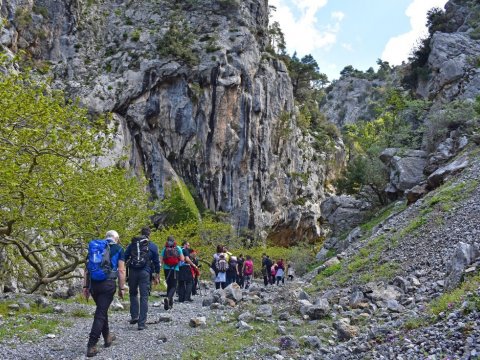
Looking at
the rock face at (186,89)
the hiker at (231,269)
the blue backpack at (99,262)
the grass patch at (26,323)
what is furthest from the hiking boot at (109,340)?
the rock face at (186,89)

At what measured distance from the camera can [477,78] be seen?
33.8 meters

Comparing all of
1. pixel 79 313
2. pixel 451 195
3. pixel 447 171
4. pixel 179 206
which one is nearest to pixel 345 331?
pixel 79 313

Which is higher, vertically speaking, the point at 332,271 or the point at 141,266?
the point at 141,266

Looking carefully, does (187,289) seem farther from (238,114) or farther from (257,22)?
(257,22)

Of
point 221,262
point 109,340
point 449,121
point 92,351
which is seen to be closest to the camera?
point 92,351

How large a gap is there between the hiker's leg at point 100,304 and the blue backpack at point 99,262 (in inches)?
5.9

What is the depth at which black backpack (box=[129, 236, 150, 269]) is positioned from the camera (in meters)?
10.4

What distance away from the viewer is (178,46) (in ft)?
204

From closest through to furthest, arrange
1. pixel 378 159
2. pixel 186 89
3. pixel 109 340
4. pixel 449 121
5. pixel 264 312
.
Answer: pixel 109 340 → pixel 264 312 → pixel 449 121 → pixel 378 159 → pixel 186 89

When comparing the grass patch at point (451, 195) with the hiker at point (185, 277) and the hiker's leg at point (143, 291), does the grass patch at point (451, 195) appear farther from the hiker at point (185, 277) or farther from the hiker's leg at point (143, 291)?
the hiker's leg at point (143, 291)

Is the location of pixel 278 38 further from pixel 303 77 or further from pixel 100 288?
pixel 100 288

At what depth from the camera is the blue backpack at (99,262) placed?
862 cm

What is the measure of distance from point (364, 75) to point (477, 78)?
110 m

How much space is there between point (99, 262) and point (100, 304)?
0.84 meters
